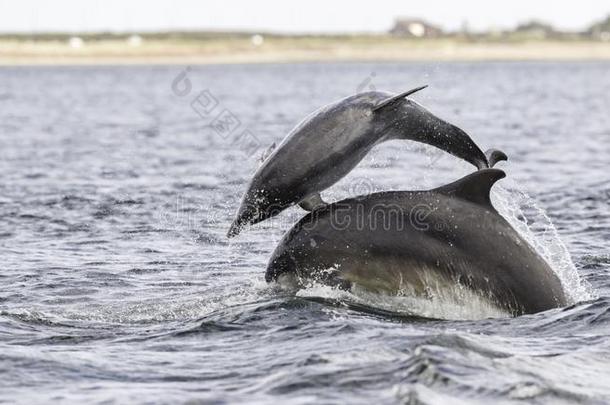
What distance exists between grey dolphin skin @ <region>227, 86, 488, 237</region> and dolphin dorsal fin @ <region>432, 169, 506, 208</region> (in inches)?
17.7

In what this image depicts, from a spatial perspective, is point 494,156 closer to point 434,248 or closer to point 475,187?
point 475,187

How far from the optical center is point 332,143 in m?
13.3

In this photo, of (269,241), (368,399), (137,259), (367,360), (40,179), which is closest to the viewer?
(368,399)

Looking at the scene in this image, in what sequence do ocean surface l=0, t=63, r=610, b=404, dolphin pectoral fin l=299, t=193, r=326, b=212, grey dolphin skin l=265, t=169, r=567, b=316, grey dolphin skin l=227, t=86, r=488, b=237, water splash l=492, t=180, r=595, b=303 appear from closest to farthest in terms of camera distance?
ocean surface l=0, t=63, r=610, b=404, grey dolphin skin l=227, t=86, r=488, b=237, grey dolphin skin l=265, t=169, r=567, b=316, dolphin pectoral fin l=299, t=193, r=326, b=212, water splash l=492, t=180, r=595, b=303

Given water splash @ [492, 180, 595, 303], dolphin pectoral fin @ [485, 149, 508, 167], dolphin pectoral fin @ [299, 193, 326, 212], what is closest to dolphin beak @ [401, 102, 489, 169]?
dolphin pectoral fin @ [485, 149, 508, 167]

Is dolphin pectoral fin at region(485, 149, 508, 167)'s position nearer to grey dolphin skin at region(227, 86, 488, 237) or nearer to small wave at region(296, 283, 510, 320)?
grey dolphin skin at region(227, 86, 488, 237)

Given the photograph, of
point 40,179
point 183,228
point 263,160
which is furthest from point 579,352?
point 40,179

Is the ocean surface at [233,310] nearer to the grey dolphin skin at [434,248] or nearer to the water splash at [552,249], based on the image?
the water splash at [552,249]

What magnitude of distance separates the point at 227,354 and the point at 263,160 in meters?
2.41

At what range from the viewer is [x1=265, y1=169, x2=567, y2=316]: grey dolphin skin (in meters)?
13.5

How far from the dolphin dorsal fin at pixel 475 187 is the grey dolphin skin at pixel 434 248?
0.4 inches

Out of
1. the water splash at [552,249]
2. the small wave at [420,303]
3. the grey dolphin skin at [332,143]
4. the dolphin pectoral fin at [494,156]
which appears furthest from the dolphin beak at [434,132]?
the small wave at [420,303]

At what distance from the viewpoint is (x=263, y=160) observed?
13539 mm

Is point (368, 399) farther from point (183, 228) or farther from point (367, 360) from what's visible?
point (183, 228)
